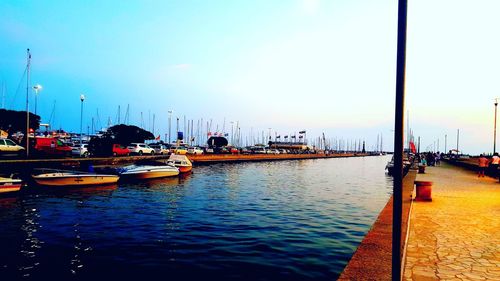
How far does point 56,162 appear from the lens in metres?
36.7

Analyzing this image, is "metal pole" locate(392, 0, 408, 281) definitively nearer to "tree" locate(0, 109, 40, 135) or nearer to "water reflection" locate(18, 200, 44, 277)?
"water reflection" locate(18, 200, 44, 277)

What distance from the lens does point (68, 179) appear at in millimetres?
27578

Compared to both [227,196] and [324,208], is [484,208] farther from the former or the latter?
[227,196]

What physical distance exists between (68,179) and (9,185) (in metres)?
5.03

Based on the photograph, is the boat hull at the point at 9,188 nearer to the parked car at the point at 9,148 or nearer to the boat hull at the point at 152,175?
the boat hull at the point at 152,175

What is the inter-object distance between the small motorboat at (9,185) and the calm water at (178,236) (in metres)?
0.90

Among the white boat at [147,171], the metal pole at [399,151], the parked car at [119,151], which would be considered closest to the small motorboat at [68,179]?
the white boat at [147,171]

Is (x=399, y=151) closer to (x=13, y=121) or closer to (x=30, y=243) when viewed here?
(x=30, y=243)

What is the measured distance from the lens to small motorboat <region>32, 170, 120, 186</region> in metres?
26.6

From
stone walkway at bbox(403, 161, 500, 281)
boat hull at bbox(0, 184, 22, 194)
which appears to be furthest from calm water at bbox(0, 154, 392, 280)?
stone walkway at bbox(403, 161, 500, 281)

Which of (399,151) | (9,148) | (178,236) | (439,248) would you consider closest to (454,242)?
(439,248)

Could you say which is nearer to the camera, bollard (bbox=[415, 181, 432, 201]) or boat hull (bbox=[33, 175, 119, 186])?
bollard (bbox=[415, 181, 432, 201])

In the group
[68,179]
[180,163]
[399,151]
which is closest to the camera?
[399,151]

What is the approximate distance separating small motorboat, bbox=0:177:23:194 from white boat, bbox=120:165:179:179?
10.8 m
